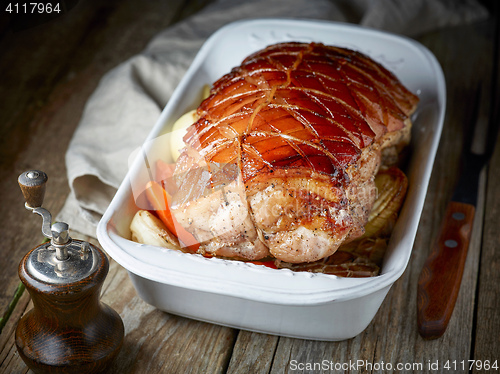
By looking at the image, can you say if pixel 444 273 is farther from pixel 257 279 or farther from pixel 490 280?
pixel 257 279

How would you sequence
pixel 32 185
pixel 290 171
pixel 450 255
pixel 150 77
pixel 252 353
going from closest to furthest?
pixel 32 185 < pixel 290 171 < pixel 252 353 < pixel 450 255 < pixel 150 77

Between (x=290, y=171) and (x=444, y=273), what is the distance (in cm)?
52

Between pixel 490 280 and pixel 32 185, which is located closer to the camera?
pixel 32 185

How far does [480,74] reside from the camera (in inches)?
88.5

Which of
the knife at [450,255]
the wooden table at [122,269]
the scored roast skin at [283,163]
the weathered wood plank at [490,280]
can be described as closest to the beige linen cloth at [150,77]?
the wooden table at [122,269]

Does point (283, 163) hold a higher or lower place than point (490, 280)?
higher

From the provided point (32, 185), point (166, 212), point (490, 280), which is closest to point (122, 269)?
point (166, 212)

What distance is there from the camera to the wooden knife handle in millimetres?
1334

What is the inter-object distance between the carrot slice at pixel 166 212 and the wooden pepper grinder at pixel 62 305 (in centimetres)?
23

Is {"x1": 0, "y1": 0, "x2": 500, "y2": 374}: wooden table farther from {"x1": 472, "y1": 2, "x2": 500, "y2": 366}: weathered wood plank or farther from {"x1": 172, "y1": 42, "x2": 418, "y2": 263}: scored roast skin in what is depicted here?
{"x1": 172, "y1": 42, "x2": 418, "y2": 263}: scored roast skin

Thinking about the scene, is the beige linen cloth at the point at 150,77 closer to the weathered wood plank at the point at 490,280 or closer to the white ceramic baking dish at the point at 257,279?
the white ceramic baking dish at the point at 257,279

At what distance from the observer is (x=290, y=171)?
1.19m

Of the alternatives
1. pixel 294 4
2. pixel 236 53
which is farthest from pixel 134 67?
pixel 294 4

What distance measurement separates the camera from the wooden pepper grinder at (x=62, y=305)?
106cm
